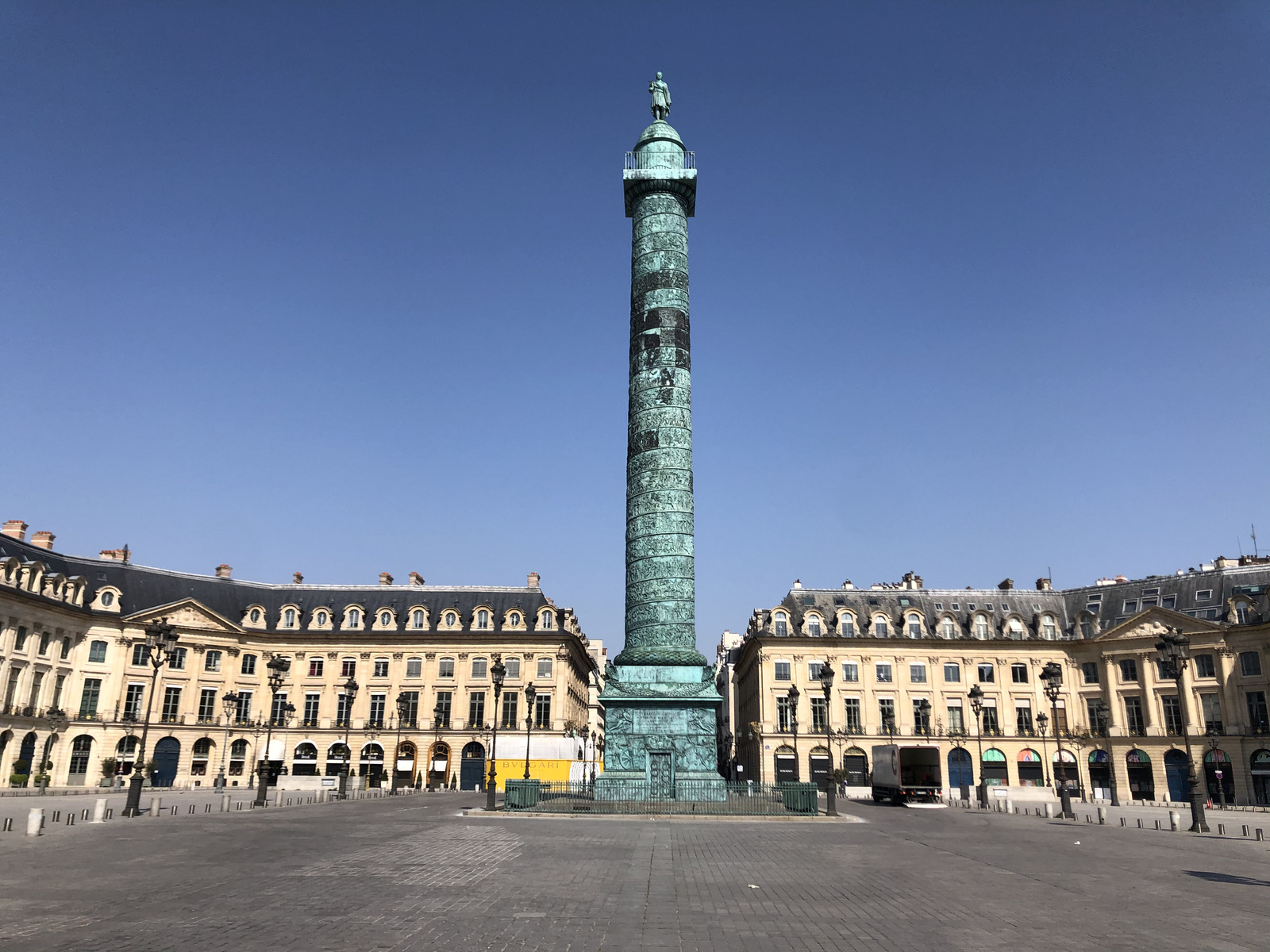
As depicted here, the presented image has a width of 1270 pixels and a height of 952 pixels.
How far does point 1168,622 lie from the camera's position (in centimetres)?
5050

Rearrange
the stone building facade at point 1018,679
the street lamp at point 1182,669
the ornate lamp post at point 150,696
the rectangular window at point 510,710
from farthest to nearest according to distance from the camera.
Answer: the rectangular window at point 510,710, the stone building facade at point 1018,679, the ornate lamp post at point 150,696, the street lamp at point 1182,669

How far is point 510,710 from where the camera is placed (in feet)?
177

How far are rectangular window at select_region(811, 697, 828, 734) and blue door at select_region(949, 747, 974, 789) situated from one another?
24.2 ft

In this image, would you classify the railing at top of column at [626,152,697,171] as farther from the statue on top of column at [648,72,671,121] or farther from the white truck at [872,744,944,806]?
the white truck at [872,744,944,806]

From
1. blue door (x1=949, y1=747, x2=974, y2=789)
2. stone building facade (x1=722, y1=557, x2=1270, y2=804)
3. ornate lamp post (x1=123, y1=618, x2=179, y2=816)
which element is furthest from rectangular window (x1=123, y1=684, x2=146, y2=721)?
blue door (x1=949, y1=747, x2=974, y2=789)

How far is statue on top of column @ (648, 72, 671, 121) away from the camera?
3650cm

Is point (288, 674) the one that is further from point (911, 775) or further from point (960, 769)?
point (960, 769)

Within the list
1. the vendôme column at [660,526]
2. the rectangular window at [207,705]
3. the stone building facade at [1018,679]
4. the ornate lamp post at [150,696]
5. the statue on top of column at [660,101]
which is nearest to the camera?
the ornate lamp post at [150,696]

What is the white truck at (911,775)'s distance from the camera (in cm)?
3691

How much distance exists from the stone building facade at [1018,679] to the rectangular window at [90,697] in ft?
120

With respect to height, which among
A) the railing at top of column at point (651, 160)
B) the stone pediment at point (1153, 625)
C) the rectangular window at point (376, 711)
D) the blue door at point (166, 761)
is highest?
the railing at top of column at point (651, 160)

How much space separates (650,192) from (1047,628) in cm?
3828

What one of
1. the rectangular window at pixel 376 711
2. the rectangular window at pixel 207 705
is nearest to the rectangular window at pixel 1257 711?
the rectangular window at pixel 376 711

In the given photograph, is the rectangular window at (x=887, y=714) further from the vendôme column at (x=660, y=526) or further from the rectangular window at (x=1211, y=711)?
the vendôme column at (x=660, y=526)
